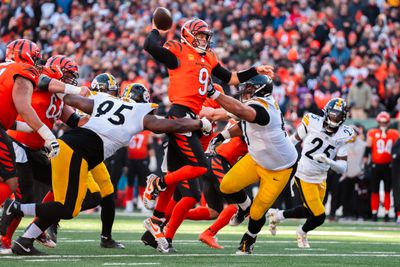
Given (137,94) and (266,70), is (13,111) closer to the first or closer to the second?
(137,94)

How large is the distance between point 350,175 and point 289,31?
223 inches

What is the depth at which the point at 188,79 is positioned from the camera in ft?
32.3

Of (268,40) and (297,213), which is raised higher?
(268,40)

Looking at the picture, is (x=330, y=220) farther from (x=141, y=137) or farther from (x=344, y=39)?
(x=344, y=39)

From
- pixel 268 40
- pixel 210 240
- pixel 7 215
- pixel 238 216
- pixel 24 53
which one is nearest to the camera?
pixel 24 53

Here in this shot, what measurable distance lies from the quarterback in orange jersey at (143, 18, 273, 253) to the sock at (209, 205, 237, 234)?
92 centimetres

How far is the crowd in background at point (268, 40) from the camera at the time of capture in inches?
785

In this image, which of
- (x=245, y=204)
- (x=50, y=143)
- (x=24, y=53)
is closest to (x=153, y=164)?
(x=245, y=204)

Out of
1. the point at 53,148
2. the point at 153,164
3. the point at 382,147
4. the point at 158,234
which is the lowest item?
the point at 153,164

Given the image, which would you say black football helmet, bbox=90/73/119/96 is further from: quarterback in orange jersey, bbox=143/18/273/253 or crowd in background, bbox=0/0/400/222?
crowd in background, bbox=0/0/400/222

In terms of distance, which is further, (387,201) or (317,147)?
(387,201)

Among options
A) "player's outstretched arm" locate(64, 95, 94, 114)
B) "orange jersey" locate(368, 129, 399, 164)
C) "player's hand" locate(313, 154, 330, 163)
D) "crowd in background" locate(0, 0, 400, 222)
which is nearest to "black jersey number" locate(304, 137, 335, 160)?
"player's hand" locate(313, 154, 330, 163)

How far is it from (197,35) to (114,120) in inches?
57.6

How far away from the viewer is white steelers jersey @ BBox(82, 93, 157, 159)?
8992 millimetres
